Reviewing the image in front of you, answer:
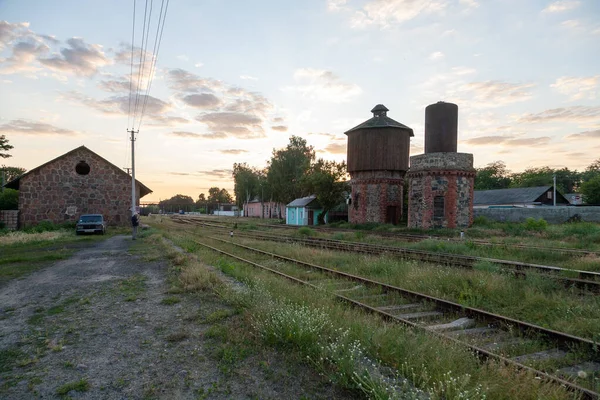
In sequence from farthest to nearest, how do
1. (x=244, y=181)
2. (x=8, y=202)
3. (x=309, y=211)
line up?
(x=244, y=181), (x=309, y=211), (x=8, y=202)

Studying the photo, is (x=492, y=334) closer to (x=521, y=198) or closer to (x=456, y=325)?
(x=456, y=325)

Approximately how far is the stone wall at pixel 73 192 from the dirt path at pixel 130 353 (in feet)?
73.1

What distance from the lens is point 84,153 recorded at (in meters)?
27.9

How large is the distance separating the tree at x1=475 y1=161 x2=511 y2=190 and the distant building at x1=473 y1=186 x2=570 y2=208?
3195 centimetres

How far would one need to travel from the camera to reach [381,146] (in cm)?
3055

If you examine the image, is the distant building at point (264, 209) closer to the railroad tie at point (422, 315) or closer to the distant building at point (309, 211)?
the distant building at point (309, 211)

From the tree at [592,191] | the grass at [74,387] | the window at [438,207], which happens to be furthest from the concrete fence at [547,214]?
the tree at [592,191]

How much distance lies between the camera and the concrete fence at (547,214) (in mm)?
24173

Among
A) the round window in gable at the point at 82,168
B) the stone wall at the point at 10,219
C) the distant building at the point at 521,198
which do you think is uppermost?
the round window in gable at the point at 82,168

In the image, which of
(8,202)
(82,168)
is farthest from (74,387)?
(8,202)

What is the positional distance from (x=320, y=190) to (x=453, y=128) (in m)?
15.8

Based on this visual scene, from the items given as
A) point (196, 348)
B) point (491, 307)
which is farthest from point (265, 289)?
point (491, 307)

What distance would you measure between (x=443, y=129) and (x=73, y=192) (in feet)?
94.4

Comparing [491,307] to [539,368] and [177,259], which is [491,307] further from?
[177,259]
